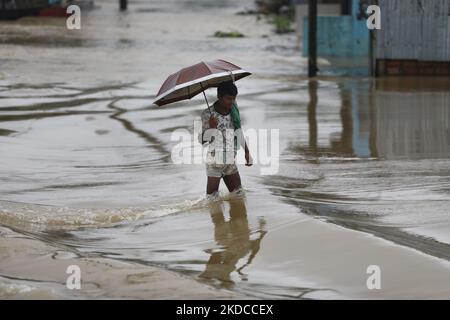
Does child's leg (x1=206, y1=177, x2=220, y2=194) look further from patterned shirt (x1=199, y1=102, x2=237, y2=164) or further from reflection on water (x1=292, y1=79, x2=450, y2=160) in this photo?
reflection on water (x1=292, y1=79, x2=450, y2=160)

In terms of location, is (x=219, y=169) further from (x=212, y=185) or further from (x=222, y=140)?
(x=222, y=140)

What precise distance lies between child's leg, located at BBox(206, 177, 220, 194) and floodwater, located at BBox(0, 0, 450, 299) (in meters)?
0.13

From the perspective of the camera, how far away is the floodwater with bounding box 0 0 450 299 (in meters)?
6.75

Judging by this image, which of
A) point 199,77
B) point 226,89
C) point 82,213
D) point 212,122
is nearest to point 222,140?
point 212,122

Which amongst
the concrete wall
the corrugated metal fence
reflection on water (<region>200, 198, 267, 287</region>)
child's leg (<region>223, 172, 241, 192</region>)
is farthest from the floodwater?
the concrete wall

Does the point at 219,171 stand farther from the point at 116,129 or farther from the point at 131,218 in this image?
the point at 116,129

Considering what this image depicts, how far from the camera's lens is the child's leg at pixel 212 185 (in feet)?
29.3

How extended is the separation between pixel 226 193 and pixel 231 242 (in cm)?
158

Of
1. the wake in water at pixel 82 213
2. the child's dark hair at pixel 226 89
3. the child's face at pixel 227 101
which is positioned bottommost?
the wake in water at pixel 82 213

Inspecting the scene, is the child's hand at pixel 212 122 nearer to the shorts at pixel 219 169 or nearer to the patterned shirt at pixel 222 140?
the patterned shirt at pixel 222 140

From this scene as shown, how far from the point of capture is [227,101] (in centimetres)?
861

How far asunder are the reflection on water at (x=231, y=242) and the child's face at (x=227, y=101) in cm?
93

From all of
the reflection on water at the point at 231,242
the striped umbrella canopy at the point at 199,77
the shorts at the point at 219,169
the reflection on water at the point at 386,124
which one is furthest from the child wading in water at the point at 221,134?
the reflection on water at the point at 386,124
